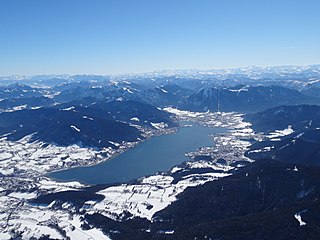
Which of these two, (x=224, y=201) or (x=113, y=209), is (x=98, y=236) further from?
(x=224, y=201)

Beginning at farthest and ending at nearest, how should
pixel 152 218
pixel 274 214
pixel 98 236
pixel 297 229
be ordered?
1. pixel 152 218
2. pixel 98 236
3. pixel 274 214
4. pixel 297 229

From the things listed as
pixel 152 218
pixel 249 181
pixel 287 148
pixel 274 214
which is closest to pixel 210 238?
pixel 274 214

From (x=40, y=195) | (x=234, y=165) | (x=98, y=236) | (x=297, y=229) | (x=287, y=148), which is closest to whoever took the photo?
(x=297, y=229)

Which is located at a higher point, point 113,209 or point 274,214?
point 274,214

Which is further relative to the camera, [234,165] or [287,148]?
[287,148]

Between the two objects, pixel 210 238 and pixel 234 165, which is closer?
pixel 210 238

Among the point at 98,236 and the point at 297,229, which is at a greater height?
the point at 297,229

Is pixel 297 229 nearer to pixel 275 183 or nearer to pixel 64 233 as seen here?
pixel 275 183

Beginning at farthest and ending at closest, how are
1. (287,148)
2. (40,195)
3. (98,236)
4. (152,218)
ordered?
(287,148) < (40,195) < (152,218) < (98,236)

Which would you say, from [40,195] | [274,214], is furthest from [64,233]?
[274,214]
